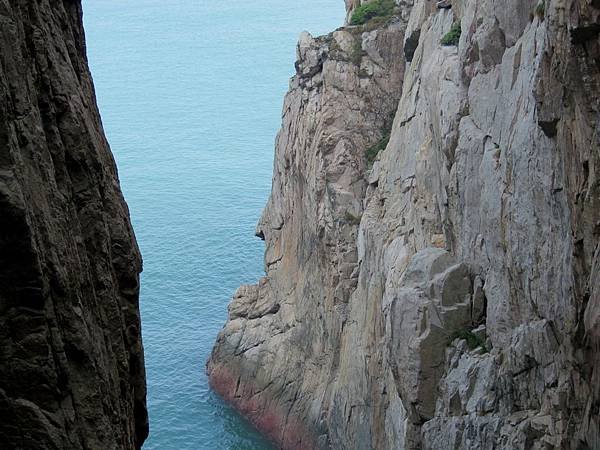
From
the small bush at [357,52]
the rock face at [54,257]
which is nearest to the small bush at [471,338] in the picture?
the rock face at [54,257]

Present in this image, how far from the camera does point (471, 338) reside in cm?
3347

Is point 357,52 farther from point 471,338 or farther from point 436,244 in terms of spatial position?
point 471,338

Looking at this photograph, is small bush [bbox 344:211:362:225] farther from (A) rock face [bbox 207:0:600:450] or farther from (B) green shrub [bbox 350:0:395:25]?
(B) green shrub [bbox 350:0:395:25]

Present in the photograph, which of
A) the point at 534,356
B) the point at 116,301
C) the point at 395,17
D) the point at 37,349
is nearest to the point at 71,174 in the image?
the point at 116,301

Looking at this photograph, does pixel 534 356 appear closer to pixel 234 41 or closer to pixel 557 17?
pixel 557 17

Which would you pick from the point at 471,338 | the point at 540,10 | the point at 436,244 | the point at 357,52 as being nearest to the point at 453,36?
the point at 436,244

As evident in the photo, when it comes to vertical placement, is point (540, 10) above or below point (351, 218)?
above

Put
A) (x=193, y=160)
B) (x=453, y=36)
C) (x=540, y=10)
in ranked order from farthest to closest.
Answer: (x=193, y=160), (x=453, y=36), (x=540, y=10)

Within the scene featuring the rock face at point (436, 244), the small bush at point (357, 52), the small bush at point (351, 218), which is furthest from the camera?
the small bush at point (357, 52)

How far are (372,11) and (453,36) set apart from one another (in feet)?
60.5

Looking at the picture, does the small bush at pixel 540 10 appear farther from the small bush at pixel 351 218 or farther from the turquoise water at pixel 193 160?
the turquoise water at pixel 193 160

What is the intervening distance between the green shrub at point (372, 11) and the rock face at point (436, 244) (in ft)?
3.82

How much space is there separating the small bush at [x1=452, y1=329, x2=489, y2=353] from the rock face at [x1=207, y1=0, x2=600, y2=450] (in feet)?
0.22

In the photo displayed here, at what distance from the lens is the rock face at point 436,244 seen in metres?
24.6
